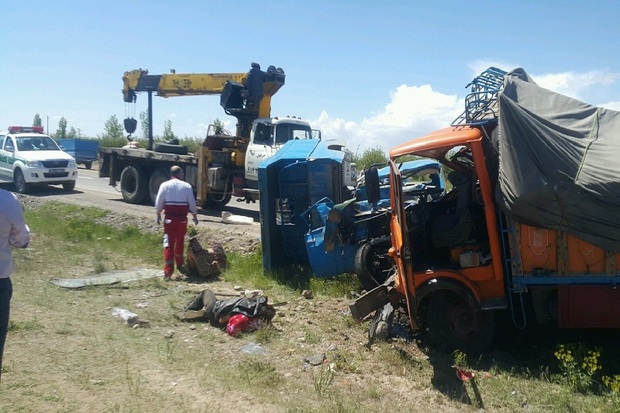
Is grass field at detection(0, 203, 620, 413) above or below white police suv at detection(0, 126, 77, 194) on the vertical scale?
below

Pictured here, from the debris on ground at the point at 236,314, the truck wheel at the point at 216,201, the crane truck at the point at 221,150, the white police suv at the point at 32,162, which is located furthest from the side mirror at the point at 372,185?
the white police suv at the point at 32,162

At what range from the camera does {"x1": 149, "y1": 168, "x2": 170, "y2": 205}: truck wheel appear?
17.3 m

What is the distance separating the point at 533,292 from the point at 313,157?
186 inches

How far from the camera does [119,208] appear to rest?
1603cm

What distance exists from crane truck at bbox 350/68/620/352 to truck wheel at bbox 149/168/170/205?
38.7 feet

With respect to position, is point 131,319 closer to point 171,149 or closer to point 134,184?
point 171,149

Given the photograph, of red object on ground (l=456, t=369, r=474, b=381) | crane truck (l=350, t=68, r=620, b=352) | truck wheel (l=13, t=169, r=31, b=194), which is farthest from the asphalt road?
red object on ground (l=456, t=369, r=474, b=381)

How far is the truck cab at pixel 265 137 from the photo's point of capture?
14.8m

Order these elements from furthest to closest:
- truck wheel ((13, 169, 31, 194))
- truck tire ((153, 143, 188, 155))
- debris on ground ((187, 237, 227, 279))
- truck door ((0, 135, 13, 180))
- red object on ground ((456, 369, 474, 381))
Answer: truck door ((0, 135, 13, 180))
truck wheel ((13, 169, 31, 194))
truck tire ((153, 143, 188, 155))
debris on ground ((187, 237, 227, 279))
red object on ground ((456, 369, 474, 381))

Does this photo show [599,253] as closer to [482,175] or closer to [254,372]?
[482,175]

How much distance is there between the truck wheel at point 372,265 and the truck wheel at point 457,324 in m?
1.43

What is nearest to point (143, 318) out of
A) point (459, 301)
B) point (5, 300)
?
point (5, 300)

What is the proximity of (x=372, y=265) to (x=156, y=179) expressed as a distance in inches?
442

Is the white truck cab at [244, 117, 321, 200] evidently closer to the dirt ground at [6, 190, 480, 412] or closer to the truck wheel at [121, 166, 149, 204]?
the truck wheel at [121, 166, 149, 204]
